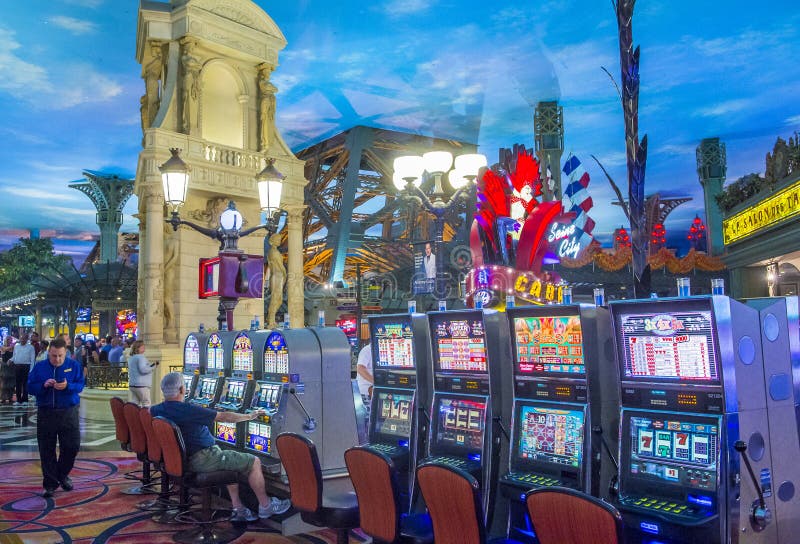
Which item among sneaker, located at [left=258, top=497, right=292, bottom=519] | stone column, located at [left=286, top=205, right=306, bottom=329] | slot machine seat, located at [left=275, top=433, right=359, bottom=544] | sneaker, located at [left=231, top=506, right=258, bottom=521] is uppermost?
stone column, located at [left=286, top=205, right=306, bottom=329]

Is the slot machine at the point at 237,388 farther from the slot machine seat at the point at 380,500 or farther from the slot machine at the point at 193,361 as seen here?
the slot machine seat at the point at 380,500

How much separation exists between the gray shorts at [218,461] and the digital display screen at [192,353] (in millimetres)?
2389

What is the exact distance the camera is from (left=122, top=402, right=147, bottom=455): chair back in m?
6.61

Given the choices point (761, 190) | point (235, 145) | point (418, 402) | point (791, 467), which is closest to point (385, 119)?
point (235, 145)

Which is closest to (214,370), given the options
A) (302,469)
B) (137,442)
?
(137,442)

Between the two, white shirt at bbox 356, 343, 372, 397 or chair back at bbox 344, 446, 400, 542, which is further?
white shirt at bbox 356, 343, 372, 397

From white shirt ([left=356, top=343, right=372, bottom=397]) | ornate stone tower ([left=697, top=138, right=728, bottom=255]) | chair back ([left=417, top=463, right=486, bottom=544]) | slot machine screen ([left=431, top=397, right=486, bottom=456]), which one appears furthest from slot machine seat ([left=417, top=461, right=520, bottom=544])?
ornate stone tower ([left=697, top=138, right=728, bottom=255])

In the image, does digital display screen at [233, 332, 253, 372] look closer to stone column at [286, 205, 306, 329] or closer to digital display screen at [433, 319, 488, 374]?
digital display screen at [433, 319, 488, 374]

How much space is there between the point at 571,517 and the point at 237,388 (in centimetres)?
462

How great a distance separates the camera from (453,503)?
3.23m

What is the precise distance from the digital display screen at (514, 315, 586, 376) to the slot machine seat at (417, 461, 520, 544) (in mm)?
1149

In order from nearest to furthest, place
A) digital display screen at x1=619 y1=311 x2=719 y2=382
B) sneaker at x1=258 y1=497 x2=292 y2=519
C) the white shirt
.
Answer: digital display screen at x1=619 y1=311 x2=719 y2=382
sneaker at x1=258 y1=497 x2=292 y2=519
the white shirt

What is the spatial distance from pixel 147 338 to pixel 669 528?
11.1 m

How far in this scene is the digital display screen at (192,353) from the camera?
7.70m
